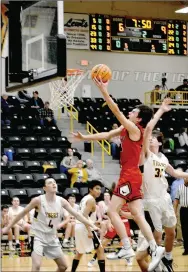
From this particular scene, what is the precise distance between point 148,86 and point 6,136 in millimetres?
8147

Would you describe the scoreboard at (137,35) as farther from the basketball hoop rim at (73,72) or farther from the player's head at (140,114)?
the player's head at (140,114)

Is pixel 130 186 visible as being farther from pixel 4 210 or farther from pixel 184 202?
pixel 4 210

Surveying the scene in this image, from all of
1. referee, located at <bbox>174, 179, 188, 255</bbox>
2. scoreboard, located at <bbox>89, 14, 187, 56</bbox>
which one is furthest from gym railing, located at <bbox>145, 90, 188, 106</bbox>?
referee, located at <bbox>174, 179, 188, 255</bbox>

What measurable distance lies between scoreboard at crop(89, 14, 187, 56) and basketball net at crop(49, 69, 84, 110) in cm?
385

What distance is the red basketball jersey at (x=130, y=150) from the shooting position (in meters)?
8.01

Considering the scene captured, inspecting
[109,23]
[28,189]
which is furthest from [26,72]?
[109,23]

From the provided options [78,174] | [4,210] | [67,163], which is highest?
[67,163]

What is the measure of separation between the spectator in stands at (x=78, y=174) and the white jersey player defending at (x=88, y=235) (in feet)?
23.2

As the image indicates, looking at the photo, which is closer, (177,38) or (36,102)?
(36,102)

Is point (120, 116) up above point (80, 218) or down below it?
above

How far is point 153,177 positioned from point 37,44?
231 cm

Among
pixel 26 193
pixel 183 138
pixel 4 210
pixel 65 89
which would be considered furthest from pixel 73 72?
pixel 4 210

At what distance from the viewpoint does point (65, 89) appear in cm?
2070

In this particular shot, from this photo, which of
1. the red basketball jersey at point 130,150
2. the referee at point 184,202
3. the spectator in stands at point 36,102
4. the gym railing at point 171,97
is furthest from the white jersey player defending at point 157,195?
the gym railing at point 171,97
